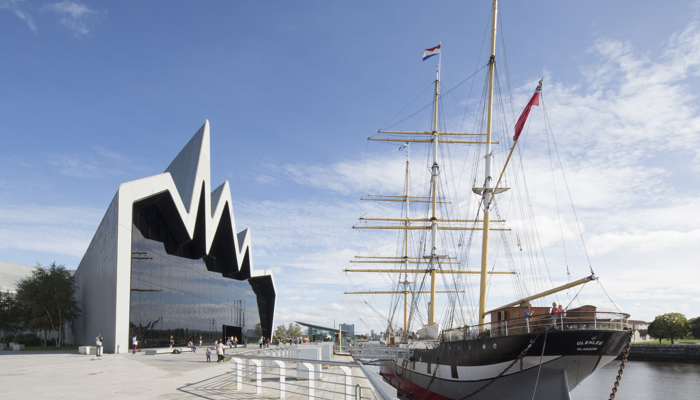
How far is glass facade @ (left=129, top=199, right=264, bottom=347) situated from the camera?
99.1 feet

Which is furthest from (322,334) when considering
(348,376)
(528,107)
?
(348,376)

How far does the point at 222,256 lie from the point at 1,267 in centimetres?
3029

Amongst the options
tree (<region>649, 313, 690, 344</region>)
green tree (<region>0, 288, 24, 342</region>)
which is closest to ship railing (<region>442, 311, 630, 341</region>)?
green tree (<region>0, 288, 24, 342</region>)

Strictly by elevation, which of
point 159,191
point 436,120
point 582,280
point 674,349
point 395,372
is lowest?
point 674,349

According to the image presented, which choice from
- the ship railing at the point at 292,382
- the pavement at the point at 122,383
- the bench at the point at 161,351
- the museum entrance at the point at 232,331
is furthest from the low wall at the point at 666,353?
the pavement at the point at 122,383

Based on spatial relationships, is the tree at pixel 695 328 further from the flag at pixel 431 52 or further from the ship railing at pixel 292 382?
the ship railing at pixel 292 382

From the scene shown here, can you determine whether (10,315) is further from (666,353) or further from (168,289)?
(666,353)

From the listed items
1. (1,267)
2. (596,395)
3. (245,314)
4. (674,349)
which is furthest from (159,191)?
(674,349)

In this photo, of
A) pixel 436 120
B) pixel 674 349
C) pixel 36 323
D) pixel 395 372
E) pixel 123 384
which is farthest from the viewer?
pixel 674 349

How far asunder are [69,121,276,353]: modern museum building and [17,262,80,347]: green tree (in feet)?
6.17

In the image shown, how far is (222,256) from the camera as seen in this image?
51406 millimetres

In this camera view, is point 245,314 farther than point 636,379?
Yes

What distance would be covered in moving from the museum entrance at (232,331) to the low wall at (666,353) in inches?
1896

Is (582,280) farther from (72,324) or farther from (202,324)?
(72,324)
